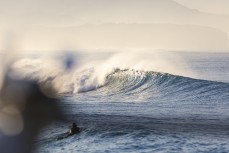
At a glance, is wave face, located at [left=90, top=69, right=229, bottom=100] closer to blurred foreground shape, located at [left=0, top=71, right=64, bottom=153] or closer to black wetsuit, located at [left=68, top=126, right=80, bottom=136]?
black wetsuit, located at [left=68, top=126, right=80, bottom=136]

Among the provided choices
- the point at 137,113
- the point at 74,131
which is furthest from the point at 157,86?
the point at 74,131

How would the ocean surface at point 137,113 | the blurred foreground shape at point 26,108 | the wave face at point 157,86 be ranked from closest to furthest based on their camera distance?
1. the blurred foreground shape at point 26,108
2. the ocean surface at point 137,113
3. the wave face at point 157,86

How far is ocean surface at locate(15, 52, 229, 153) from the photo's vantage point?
9.10 metres

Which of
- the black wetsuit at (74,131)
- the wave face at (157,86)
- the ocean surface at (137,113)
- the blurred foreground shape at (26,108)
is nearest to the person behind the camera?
the blurred foreground shape at (26,108)

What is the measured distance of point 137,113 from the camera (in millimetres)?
26000

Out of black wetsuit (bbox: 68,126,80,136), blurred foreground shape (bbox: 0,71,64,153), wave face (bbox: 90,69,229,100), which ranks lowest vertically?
black wetsuit (bbox: 68,126,80,136)

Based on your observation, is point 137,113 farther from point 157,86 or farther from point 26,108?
point 26,108

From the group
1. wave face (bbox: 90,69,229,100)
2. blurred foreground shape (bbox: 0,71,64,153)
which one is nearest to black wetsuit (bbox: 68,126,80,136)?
wave face (bbox: 90,69,229,100)

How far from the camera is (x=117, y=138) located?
59.4 ft

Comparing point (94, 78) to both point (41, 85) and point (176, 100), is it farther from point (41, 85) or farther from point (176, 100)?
point (41, 85)

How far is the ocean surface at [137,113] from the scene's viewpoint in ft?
29.9

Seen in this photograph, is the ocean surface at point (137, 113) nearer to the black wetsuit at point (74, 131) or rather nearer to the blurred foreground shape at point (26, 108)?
the blurred foreground shape at point (26, 108)

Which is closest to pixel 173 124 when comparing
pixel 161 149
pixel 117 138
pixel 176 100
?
pixel 117 138

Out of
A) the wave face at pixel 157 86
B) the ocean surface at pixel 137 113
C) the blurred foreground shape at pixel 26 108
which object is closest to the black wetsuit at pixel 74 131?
the ocean surface at pixel 137 113
